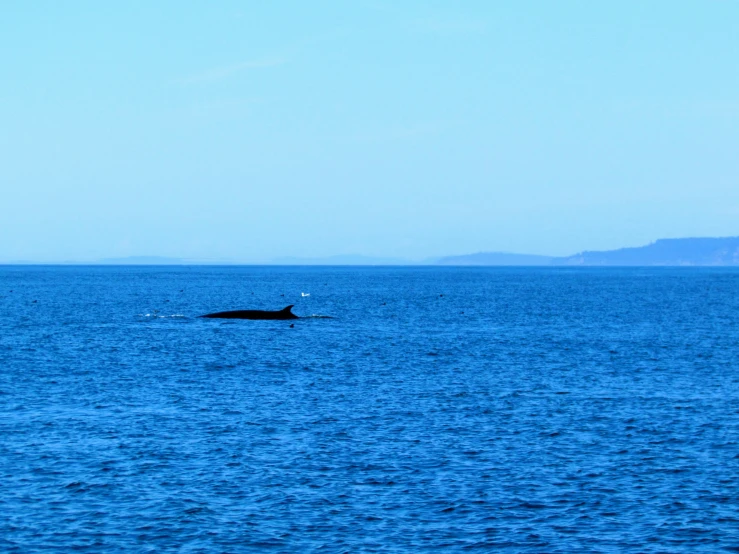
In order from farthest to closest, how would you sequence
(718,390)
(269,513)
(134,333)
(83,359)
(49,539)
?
(134,333), (83,359), (718,390), (269,513), (49,539)

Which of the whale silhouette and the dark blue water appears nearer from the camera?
the dark blue water

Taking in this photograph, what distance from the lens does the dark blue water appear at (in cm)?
2312

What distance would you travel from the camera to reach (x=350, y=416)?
37.6 metres

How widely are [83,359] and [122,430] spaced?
945 inches

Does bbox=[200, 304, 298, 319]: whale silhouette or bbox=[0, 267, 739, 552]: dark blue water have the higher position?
bbox=[200, 304, 298, 319]: whale silhouette

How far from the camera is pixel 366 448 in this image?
31703 mm

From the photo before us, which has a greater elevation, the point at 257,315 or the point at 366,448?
the point at 257,315

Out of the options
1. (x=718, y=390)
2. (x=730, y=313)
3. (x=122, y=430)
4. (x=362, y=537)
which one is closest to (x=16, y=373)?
(x=122, y=430)

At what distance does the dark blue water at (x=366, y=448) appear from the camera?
75.9ft

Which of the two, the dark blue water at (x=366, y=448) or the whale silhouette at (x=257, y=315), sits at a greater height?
the whale silhouette at (x=257, y=315)

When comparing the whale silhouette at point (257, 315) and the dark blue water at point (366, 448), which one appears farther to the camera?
the whale silhouette at point (257, 315)

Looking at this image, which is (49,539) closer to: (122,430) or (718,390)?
(122,430)

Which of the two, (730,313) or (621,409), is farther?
(730,313)

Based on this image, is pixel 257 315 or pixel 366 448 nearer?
pixel 366 448
